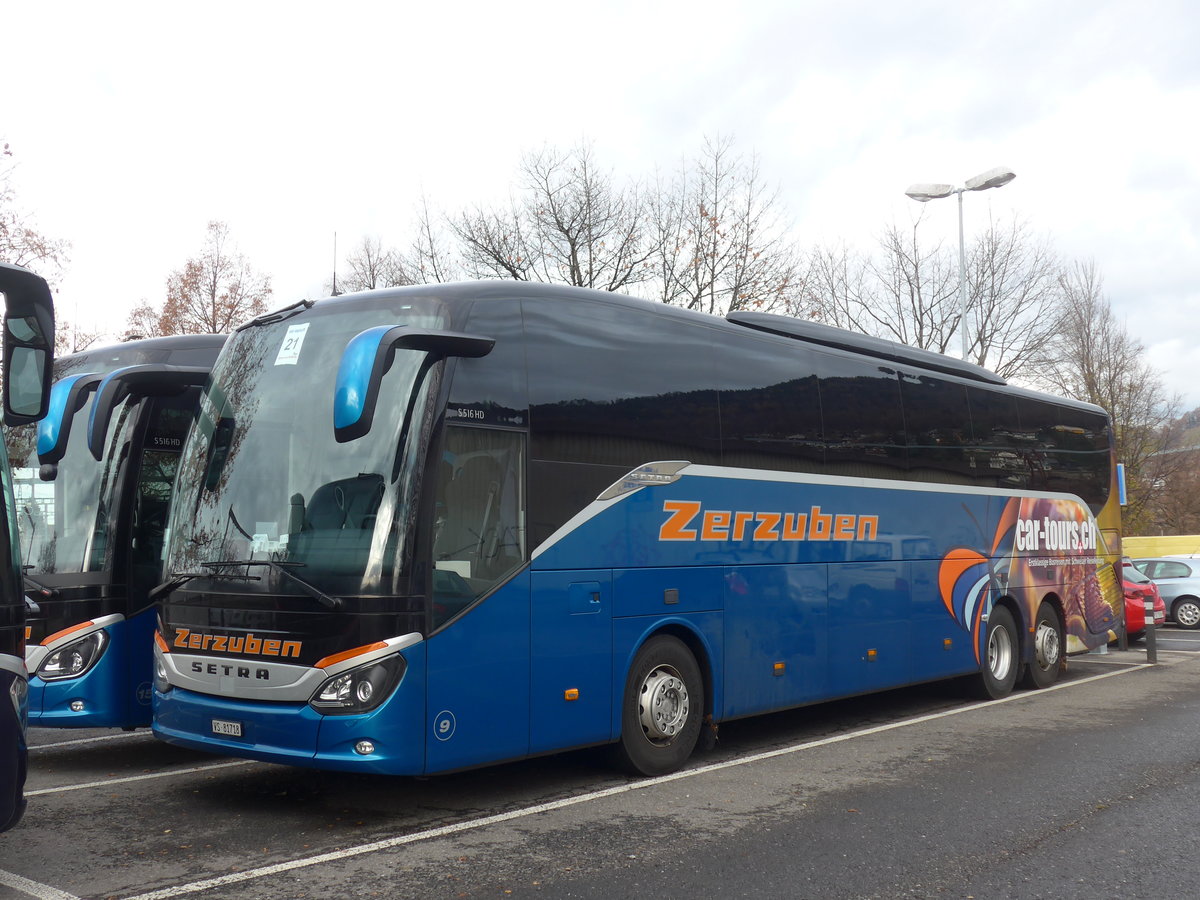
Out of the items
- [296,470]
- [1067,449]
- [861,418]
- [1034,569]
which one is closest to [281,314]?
[296,470]

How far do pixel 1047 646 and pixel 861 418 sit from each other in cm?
546

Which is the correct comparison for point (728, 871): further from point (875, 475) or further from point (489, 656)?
point (875, 475)

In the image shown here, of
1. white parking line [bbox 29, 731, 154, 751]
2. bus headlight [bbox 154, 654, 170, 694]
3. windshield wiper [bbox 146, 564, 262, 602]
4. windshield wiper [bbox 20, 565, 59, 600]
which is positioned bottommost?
white parking line [bbox 29, 731, 154, 751]

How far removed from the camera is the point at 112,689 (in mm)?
8602

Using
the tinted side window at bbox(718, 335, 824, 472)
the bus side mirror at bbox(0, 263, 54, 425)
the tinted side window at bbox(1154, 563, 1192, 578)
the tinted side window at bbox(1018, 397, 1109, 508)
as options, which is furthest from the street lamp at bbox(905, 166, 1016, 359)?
the bus side mirror at bbox(0, 263, 54, 425)

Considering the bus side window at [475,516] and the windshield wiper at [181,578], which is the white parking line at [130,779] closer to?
the windshield wiper at [181,578]

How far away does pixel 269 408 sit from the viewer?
7359mm

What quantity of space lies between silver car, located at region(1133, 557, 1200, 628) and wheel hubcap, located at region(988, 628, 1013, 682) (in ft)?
51.8

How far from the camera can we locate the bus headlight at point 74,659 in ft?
27.9

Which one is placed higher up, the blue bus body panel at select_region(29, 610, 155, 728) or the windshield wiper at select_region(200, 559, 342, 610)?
the windshield wiper at select_region(200, 559, 342, 610)

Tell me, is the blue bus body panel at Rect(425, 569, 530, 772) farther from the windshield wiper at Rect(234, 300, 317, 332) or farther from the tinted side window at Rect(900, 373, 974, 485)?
the tinted side window at Rect(900, 373, 974, 485)

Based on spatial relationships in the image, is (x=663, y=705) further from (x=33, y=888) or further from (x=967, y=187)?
(x=967, y=187)

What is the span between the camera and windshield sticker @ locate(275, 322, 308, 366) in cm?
751

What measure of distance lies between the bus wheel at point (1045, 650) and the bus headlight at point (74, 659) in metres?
10.8
